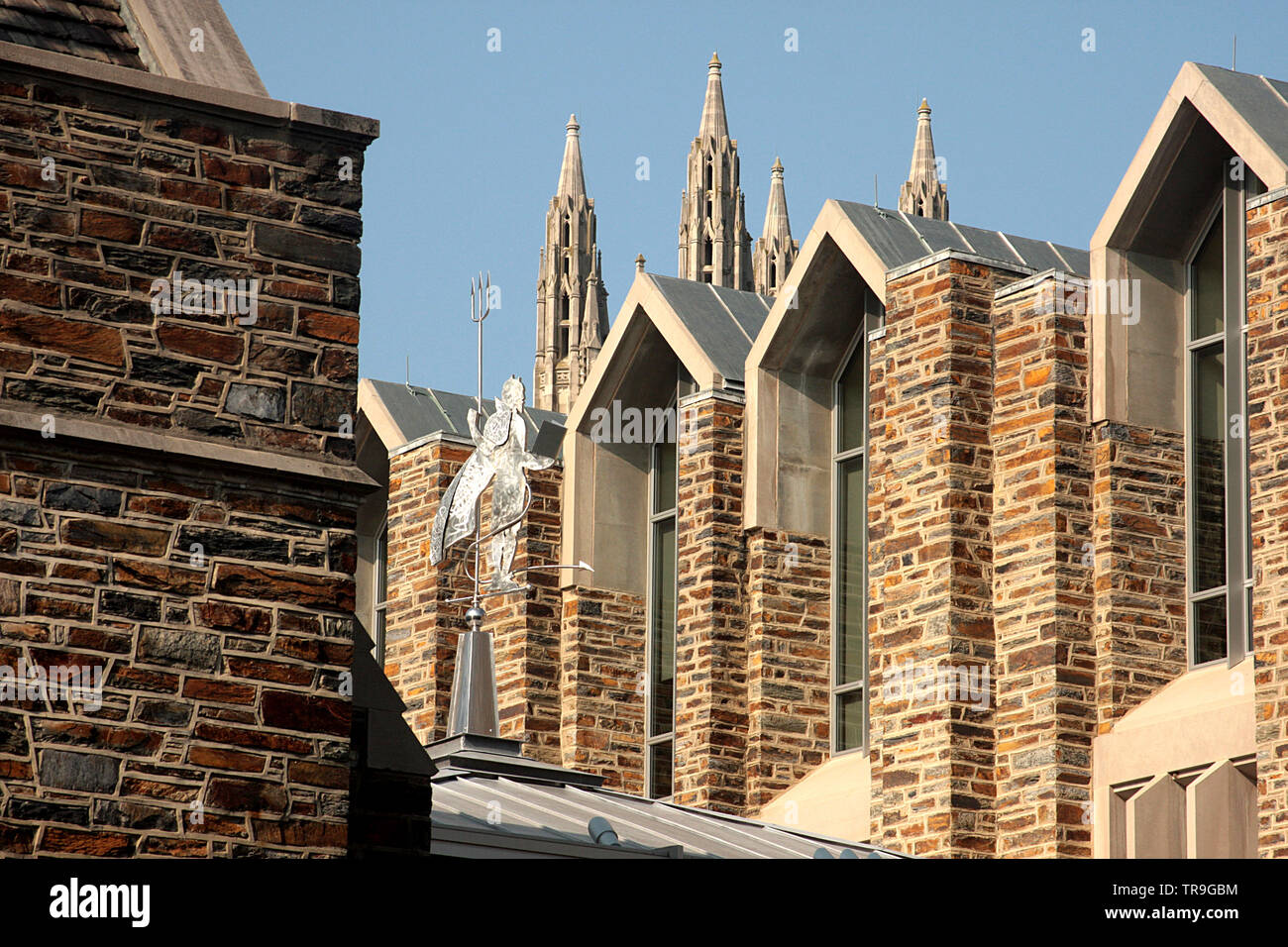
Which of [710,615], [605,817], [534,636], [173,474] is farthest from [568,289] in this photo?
[173,474]

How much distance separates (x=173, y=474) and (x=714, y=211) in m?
45.5

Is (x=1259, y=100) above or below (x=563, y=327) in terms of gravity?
below

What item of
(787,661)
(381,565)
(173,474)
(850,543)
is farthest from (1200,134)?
(381,565)

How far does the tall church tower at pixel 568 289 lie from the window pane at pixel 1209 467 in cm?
3505

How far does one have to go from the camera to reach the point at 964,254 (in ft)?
69.0

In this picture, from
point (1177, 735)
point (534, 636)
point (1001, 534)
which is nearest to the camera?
point (1177, 735)

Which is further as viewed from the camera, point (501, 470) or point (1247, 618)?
point (501, 470)

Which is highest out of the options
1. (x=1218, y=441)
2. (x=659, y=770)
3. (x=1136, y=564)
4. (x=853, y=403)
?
(x=853, y=403)

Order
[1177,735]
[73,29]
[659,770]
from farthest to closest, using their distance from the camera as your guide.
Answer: [659,770], [1177,735], [73,29]

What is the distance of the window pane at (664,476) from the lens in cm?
2561

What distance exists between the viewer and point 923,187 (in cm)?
5544

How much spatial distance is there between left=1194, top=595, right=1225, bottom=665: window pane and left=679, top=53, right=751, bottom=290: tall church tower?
3582 centimetres

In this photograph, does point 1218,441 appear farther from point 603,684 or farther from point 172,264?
point 172,264

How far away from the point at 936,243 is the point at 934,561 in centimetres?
379
